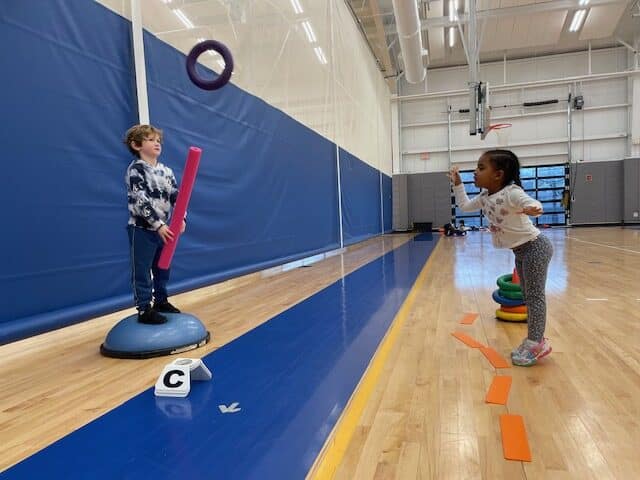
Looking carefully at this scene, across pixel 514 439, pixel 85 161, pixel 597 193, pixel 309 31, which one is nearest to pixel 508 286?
pixel 514 439

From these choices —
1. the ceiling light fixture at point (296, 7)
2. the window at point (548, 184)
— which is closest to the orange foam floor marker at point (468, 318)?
the ceiling light fixture at point (296, 7)

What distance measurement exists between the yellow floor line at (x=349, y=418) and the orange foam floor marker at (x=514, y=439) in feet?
1.74

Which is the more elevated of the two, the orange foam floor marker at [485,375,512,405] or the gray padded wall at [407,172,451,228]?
the gray padded wall at [407,172,451,228]

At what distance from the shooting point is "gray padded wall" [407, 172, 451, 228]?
18438 millimetres

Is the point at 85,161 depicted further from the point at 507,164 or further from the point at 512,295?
the point at 512,295

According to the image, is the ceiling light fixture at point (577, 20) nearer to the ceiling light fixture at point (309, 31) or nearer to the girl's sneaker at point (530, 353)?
the ceiling light fixture at point (309, 31)

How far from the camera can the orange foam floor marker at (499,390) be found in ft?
6.25

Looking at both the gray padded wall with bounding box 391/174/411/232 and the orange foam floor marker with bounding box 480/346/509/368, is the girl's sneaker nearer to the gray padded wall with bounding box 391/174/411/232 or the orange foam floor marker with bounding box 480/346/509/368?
the orange foam floor marker with bounding box 480/346/509/368

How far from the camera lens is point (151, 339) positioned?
2.67 metres

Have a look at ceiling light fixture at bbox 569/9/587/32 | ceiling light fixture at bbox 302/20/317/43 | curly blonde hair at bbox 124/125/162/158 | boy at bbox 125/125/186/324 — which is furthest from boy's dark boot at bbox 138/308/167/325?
ceiling light fixture at bbox 569/9/587/32

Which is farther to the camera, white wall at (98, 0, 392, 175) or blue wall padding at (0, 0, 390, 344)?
white wall at (98, 0, 392, 175)

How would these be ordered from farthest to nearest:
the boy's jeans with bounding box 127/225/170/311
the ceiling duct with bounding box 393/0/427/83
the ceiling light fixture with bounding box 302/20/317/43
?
the ceiling duct with bounding box 393/0/427/83 < the ceiling light fixture with bounding box 302/20/317/43 < the boy's jeans with bounding box 127/225/170/311

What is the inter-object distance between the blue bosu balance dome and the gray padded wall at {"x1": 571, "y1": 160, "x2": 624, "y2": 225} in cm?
1791

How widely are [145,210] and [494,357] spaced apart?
218 centimetres
